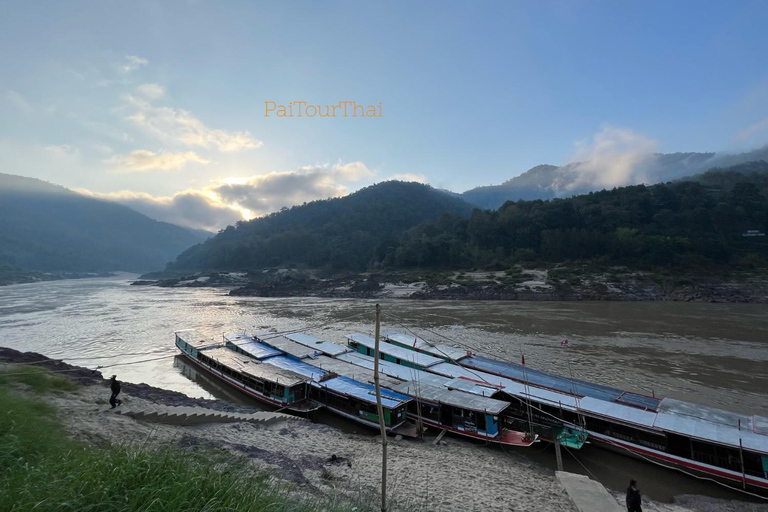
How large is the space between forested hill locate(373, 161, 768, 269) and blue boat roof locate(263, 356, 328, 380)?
7361 centimetres

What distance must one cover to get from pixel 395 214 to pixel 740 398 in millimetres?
176356

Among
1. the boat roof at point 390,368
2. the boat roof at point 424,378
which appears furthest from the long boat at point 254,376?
the boat roof at point 424,378

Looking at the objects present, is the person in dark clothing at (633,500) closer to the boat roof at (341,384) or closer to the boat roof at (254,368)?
the boat roof at (341,384)

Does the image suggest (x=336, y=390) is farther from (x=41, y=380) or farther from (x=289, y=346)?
(x=41, y=380)

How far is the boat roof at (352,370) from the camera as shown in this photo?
792 inches

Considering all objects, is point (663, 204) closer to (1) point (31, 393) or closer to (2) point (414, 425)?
(2) point (414, 425)

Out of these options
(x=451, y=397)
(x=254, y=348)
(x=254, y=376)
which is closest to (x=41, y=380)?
(x=254, y=376)

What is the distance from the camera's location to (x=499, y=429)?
16.0m

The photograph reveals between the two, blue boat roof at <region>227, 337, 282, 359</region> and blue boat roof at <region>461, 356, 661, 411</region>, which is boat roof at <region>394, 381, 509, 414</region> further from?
blue boat roof at <region>227, 337, 282, 359</region>

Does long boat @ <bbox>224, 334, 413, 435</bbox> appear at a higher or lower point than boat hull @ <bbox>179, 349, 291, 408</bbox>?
higher

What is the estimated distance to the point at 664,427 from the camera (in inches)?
554

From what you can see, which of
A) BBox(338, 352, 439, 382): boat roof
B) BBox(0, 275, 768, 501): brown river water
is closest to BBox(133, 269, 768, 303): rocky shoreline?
BBox(0, 275, 768, 501): brown river water

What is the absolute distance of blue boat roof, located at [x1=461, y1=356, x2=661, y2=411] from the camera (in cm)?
1731

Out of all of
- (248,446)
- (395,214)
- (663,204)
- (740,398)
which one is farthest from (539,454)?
(395,214)
